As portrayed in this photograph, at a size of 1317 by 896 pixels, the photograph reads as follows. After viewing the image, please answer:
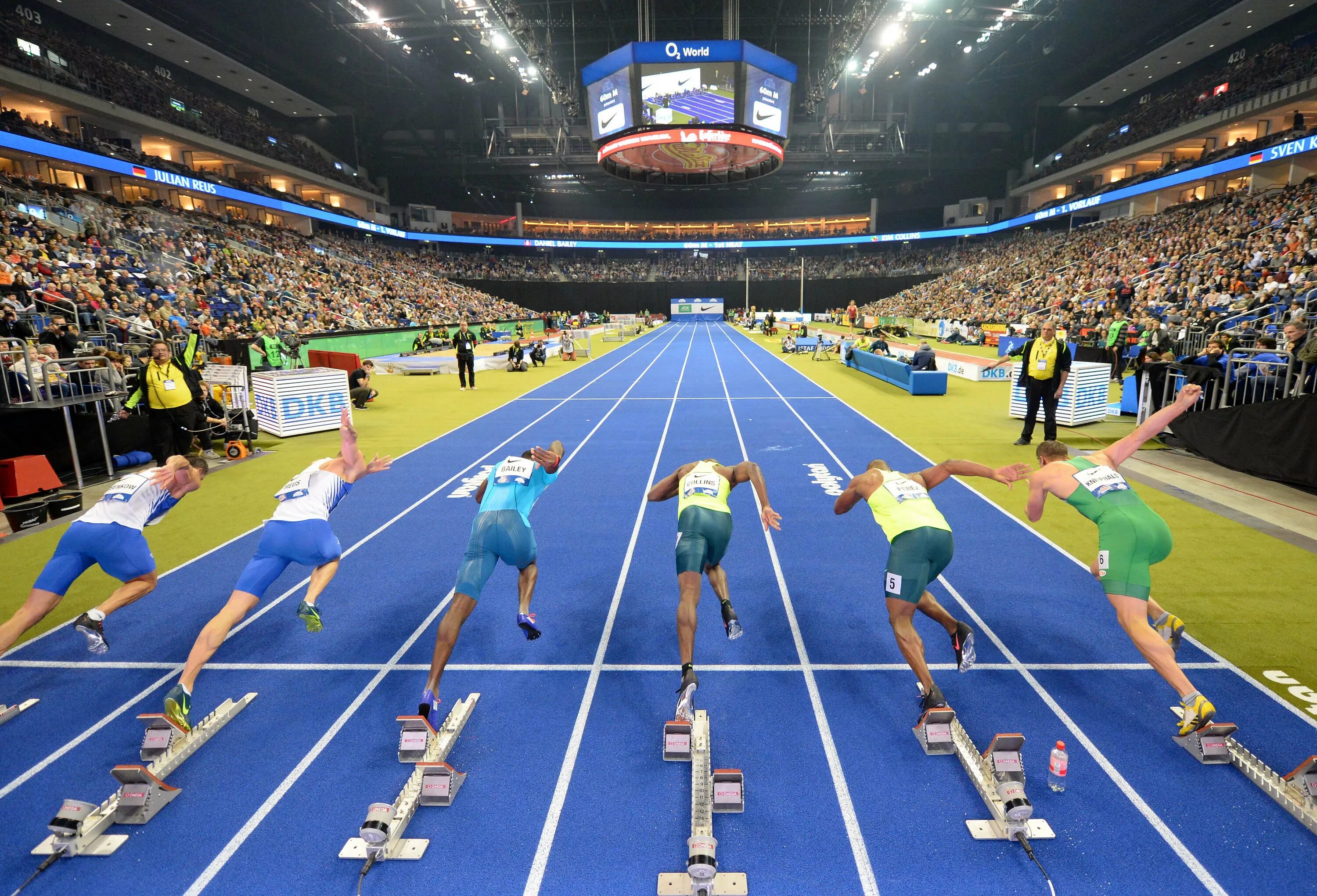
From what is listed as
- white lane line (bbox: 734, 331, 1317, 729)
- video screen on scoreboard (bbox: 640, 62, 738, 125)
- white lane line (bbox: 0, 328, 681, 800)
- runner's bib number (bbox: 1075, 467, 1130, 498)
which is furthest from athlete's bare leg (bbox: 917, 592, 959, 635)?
video screen on scoreboard (bbox: 640, 62, 738, 125)

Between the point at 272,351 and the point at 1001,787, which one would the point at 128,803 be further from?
the point at 272,351

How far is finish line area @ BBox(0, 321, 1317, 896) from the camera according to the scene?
10.2 feet

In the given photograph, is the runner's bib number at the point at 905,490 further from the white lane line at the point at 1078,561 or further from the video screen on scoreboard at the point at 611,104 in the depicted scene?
the video screen on scoreboard at the point at 611,104

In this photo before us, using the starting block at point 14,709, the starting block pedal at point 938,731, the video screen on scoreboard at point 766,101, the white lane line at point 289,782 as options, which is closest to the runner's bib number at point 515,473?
the white lane line at point 289,782

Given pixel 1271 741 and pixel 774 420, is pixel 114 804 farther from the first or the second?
pixel 774 420

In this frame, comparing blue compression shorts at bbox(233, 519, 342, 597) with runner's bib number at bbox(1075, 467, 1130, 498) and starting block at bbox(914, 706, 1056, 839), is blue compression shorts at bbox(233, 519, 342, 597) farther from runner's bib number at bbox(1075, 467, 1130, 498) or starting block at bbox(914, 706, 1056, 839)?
runner's bib number at bbox(1075, 467, 1130, 498)

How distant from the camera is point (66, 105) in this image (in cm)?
2945

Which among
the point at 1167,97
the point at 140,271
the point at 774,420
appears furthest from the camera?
the point at 1167,97

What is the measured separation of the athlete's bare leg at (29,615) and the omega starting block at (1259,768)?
7.65 m

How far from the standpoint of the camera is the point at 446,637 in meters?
4.09

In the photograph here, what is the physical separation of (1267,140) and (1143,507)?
40.3m

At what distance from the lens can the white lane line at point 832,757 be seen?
3.08m

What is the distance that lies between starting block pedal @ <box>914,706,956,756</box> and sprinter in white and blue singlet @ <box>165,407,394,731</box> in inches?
172

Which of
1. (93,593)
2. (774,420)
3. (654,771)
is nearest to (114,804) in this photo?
(654,771)
